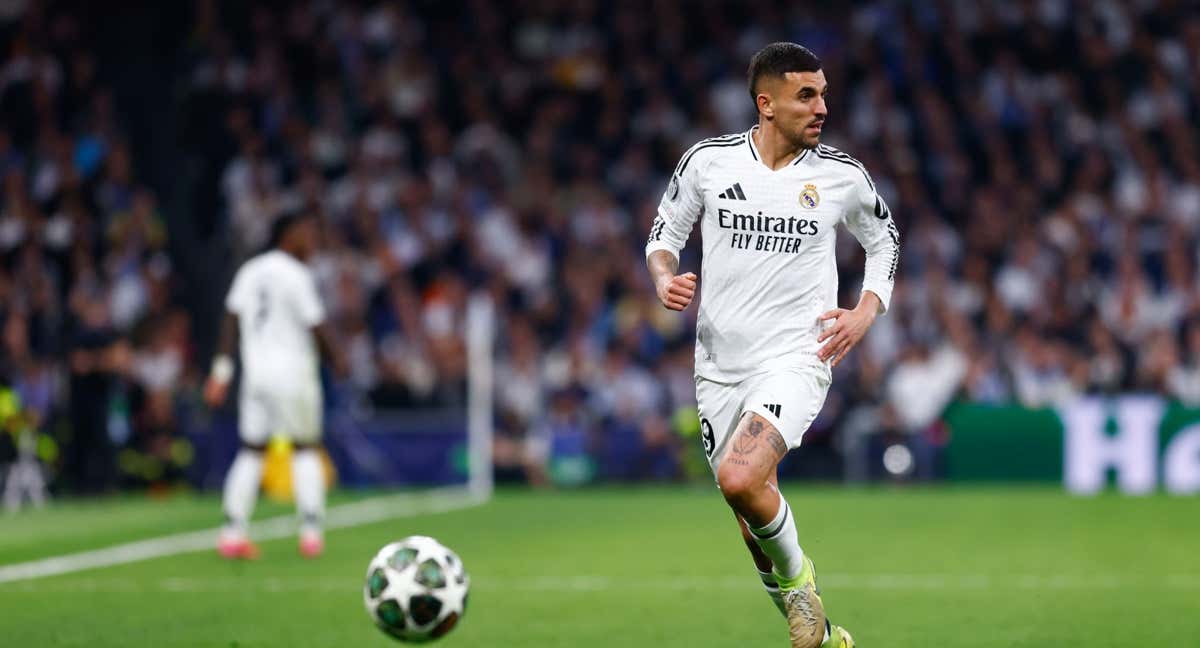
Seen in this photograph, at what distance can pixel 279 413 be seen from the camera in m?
12.3

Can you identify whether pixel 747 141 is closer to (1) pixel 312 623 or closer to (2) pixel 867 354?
(1) pixel 312 623

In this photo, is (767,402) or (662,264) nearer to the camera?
(767,402)

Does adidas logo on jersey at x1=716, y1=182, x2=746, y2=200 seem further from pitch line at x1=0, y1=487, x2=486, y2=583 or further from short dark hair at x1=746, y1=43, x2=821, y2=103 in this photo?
pitch line at x1=0, y1=487, x2=486, y2=583

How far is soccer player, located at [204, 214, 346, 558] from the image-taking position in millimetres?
12250

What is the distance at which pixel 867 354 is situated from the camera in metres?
20.7

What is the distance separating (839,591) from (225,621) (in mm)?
3478

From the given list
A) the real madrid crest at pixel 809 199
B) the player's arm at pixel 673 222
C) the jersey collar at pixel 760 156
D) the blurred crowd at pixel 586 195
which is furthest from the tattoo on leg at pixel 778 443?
the blurred crowd at pixel 586 195

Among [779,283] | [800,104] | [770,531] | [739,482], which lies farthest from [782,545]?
[800,104]

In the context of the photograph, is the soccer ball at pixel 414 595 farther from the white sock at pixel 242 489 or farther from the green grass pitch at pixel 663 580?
the white sock at pixel 242 489

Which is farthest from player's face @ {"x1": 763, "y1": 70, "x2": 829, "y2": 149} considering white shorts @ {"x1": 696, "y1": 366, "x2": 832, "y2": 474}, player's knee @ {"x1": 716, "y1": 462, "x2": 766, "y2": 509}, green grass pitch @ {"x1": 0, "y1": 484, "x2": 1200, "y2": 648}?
green grass pitch @ {"x1": 0, "y1": 484, "x2": 1200, "y2": 648}

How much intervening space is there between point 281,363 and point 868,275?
20.1 ft

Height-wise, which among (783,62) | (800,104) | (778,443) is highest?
(783,62)

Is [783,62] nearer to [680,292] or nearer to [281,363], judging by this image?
[680,292]

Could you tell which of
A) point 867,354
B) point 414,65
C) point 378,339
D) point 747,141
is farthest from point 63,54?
point 747,141
